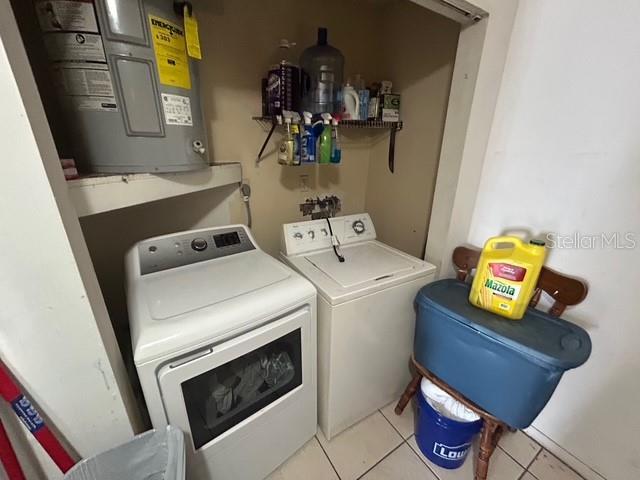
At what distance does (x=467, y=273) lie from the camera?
1360 millimetres

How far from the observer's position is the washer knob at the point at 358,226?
1589mm

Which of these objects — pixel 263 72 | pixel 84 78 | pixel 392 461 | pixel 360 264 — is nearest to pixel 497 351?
pixel 360 264

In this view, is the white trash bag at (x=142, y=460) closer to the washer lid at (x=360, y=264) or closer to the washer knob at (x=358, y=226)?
the washer lid at (x=360, y=264)

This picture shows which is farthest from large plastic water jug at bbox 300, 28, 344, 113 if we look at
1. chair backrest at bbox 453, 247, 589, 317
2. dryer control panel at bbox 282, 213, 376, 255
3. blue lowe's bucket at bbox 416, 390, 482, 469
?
blue lowe's bucket at bbox 416, 390, 482, 469

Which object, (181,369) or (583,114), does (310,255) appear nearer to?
(181,369)

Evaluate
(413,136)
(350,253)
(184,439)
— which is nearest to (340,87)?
(413,136)

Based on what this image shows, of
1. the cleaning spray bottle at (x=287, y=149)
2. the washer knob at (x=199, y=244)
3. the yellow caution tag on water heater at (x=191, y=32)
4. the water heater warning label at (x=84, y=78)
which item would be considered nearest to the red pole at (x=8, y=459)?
the washer knob at (x=199, y=244)

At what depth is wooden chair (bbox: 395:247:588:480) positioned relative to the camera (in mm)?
1071

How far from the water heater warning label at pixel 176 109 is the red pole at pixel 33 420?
2.54ft

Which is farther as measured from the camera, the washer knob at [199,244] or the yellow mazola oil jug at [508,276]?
the washer knob at [199,244]

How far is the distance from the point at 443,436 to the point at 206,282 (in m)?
1.24

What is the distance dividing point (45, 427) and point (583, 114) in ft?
6.51

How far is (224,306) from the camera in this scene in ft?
2.83

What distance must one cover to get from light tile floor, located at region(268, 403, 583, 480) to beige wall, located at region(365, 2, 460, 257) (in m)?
1.11
